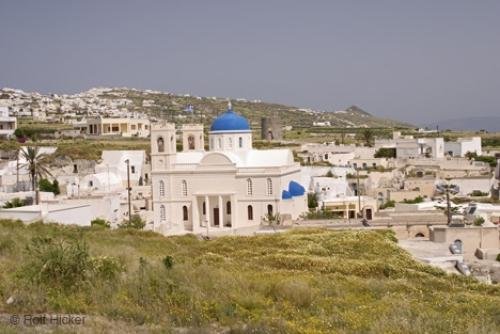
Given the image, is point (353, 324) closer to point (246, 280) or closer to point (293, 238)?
point (246, 280)

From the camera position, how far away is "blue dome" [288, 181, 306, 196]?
3444 cm

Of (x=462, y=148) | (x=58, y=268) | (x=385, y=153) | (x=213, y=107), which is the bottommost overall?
(x=58, y=268)

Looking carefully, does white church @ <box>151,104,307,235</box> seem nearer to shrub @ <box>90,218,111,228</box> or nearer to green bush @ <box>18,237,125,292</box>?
shrub @ <box>90,218,111,228</box>

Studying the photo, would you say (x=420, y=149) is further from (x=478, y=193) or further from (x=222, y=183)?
(x=222, y=183)

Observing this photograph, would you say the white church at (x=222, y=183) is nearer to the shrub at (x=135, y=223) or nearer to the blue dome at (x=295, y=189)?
the blue dome at (x=295, y=189)

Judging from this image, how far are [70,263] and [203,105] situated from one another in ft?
416

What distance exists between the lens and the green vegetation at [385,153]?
64.4 meters

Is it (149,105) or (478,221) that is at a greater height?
(149,105)

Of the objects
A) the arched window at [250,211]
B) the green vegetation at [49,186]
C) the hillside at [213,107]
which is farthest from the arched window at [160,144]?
the hillside at [213,107]

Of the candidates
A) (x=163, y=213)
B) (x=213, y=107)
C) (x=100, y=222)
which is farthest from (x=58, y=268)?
(x=213, y=107)

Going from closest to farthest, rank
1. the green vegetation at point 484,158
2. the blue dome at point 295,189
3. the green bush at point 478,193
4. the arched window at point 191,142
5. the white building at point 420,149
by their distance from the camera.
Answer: the blue dome at point 295,189 → the arched window at point 191,142 → the green bush at point 478,193 → the green vegetation at point 484,158 → the white building at point 420,149

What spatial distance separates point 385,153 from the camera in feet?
213

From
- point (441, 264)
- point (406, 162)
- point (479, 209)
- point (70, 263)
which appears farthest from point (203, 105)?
point (70, 263)

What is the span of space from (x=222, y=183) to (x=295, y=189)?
3832mm
